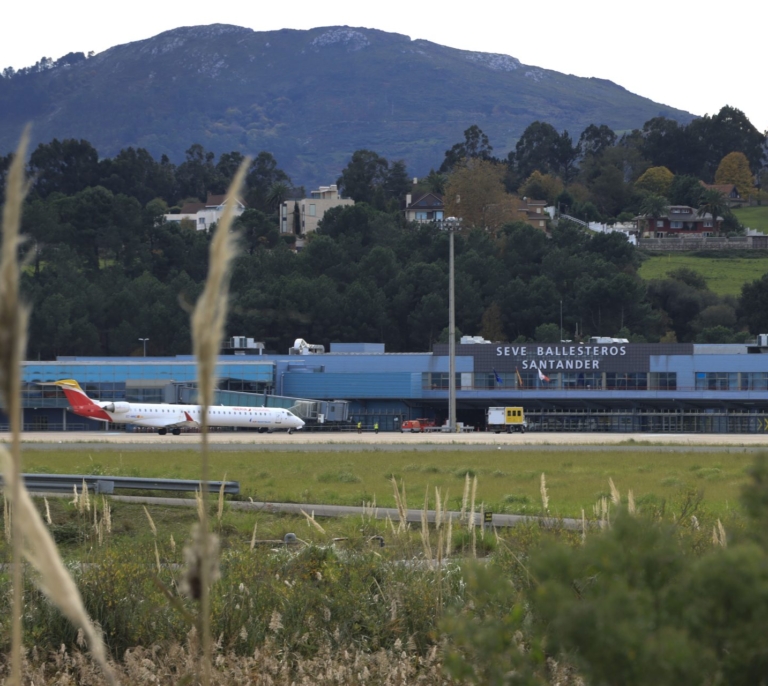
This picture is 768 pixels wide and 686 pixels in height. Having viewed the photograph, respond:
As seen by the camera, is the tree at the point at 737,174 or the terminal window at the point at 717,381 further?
the tree at the point at 737,174

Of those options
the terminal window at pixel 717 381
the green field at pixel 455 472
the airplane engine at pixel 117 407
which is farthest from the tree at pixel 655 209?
the green field at pixel 455 472

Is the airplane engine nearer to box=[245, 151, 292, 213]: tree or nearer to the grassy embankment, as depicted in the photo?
the grassy embankment

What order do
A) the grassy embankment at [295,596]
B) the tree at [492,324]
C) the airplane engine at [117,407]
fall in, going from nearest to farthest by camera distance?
the grassy embankment at [295,596], the airplane engine at [117,407], the tree at [492,324]

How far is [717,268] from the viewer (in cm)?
13900

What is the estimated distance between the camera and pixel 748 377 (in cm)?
8138

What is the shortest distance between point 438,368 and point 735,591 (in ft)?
267

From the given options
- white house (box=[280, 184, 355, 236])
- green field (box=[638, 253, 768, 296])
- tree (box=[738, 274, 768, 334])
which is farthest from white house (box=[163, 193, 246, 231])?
tree (box=[738, 274, 768, 334])

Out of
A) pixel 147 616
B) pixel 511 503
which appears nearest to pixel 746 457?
pixel 511 503

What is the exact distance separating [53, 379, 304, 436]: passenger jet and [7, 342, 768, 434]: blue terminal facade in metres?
11.6

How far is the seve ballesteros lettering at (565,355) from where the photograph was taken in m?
84.4

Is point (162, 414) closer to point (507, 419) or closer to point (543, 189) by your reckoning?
point (507, 419)

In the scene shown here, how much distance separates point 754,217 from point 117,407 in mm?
137226

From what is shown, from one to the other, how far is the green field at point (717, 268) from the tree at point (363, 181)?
4328 centimetres

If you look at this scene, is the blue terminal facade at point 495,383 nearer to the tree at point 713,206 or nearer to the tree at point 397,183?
the tree at point 713,206
